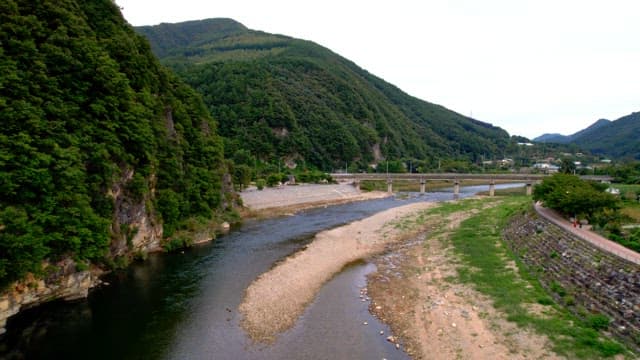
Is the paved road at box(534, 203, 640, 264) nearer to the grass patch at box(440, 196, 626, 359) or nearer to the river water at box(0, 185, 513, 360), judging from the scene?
the grass patch at box(440, 196, 626, 359)

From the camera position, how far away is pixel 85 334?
25000 millimetres

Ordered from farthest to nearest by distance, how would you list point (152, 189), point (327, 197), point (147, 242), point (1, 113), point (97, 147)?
point (327, 197), point (152, 189), point (147, 242), point (97, 147), point (1, 113)

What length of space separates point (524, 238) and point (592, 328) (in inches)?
838

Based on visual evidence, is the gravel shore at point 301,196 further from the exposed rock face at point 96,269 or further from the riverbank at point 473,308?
the riverbank at point 473,308

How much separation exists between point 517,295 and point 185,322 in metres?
22.5

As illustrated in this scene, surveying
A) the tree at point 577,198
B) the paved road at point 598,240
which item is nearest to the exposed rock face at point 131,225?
the paved road at point 598,240

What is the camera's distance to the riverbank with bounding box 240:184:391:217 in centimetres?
7569

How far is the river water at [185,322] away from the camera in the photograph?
23.1 metres

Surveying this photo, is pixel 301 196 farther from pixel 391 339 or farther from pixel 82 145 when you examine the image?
pixel 391 339

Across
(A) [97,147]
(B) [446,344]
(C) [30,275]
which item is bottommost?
(B) [446,344]

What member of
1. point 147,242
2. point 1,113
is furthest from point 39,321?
point 147,242

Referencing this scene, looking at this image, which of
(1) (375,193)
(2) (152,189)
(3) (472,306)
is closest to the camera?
(3) (472,306)

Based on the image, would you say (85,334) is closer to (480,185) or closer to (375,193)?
(375,193)

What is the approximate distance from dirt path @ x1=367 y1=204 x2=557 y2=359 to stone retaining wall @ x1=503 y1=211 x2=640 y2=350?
173 inches
